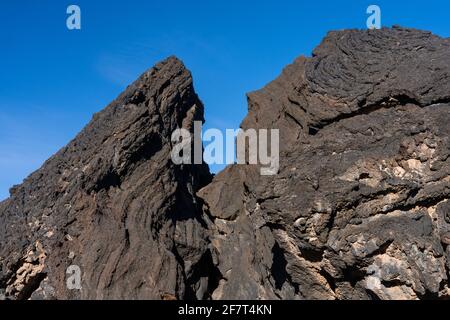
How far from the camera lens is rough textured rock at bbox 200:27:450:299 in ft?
40.8

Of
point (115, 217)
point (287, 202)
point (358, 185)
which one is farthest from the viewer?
point (115, 217)

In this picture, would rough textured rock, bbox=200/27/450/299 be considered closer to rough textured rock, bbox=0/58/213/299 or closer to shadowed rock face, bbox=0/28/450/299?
shadowed rock face, bbox=0/28/450/299

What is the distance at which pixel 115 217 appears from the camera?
45.2 ft

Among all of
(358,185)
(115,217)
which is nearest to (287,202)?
(358,185)

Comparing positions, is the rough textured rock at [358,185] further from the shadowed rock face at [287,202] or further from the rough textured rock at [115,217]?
the rough textured rock at [115,217]

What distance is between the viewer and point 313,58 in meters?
16.0

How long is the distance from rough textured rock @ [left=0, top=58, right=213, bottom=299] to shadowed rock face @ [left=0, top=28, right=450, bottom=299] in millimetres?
36

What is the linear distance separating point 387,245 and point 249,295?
442cm

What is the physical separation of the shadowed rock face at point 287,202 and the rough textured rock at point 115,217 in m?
0.04

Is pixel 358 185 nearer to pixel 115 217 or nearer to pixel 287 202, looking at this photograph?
pixel 287 202

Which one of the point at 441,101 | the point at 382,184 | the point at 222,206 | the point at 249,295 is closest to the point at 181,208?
the point at 222,206

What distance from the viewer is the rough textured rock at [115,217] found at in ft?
42.6

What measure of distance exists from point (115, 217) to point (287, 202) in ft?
14.5

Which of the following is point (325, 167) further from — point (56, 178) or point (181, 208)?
point (56, 178)
